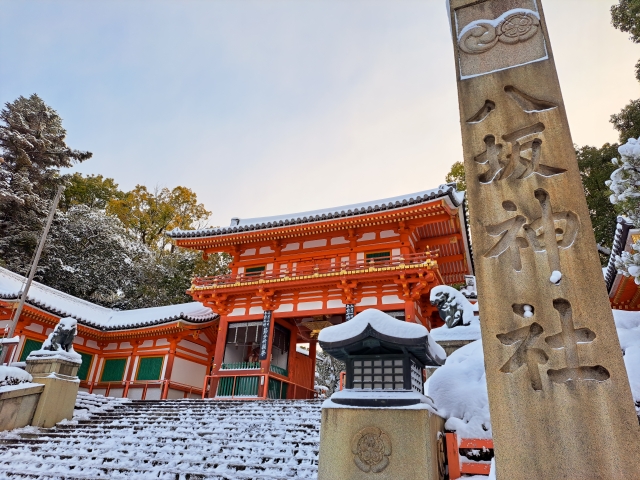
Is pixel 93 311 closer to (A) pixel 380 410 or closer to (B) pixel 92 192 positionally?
(B) pixel 92 192

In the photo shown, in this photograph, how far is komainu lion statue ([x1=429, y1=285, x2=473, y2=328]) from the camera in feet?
23.5

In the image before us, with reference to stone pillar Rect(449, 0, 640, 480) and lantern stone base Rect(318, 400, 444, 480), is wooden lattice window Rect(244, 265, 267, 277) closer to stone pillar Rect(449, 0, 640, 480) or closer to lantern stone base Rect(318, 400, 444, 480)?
lantern stone base Rect(318, 400, 444, 480)

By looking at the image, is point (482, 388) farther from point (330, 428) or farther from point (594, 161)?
point (594, 161)

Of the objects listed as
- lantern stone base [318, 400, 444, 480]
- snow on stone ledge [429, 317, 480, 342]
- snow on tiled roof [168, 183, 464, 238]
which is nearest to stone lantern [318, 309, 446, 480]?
lantern stone base [318, 400, 444, 480]

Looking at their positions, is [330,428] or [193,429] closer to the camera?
[330,428]

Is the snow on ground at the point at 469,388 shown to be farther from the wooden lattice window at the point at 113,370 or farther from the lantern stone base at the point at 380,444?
the wooden lattice window at the point at 113,370

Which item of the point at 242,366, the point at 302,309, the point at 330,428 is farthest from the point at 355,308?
the point at 330,428

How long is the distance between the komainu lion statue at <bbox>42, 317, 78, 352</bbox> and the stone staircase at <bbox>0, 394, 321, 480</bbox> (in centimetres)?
170

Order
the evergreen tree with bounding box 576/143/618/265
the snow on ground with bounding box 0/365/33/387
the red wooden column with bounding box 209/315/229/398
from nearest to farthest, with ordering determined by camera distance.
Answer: the snow on ground with bounding box 0/365/33/387
the red wooden column with bounding box 209/315/229/398
the evergreen tree with bounding box 576/143/618/265

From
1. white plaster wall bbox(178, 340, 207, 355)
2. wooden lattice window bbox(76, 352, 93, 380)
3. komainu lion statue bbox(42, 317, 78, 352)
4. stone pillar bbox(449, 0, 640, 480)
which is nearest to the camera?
stone pillar bbox(449, 0, 640, 480)

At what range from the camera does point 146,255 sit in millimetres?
25516

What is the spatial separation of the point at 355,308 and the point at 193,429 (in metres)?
6.85

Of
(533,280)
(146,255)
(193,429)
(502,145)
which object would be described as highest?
(146,255)

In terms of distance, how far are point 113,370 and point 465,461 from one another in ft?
53.2
